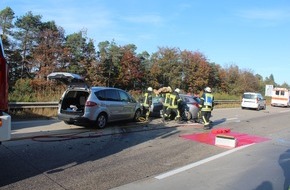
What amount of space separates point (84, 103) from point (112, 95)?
138 cm

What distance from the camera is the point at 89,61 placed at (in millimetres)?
41875

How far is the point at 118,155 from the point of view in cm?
833

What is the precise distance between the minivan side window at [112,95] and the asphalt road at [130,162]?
1.58 meters

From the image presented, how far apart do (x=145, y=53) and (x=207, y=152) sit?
1674 inches

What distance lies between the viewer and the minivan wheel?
12438 millimetres

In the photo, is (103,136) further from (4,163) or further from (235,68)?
(235,68)

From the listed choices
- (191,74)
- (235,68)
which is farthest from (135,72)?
(235,68)

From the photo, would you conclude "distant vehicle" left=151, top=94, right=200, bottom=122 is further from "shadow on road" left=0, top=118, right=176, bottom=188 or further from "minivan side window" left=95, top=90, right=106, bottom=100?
"minivan side window" left=95, top=90, right=106, bottom=100

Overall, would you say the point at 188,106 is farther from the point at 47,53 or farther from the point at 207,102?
the point at 47,53

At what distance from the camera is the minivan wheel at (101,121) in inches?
490

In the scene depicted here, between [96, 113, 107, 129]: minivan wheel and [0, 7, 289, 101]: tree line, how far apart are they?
51.7 feet

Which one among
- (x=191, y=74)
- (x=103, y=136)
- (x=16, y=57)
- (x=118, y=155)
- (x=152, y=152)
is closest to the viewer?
(x=118, y=155)

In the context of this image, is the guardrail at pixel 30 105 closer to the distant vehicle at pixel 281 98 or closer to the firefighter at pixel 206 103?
the firefighter at pixel 206 103

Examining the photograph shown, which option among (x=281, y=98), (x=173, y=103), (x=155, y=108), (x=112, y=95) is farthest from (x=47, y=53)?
(x=281, y=98)
